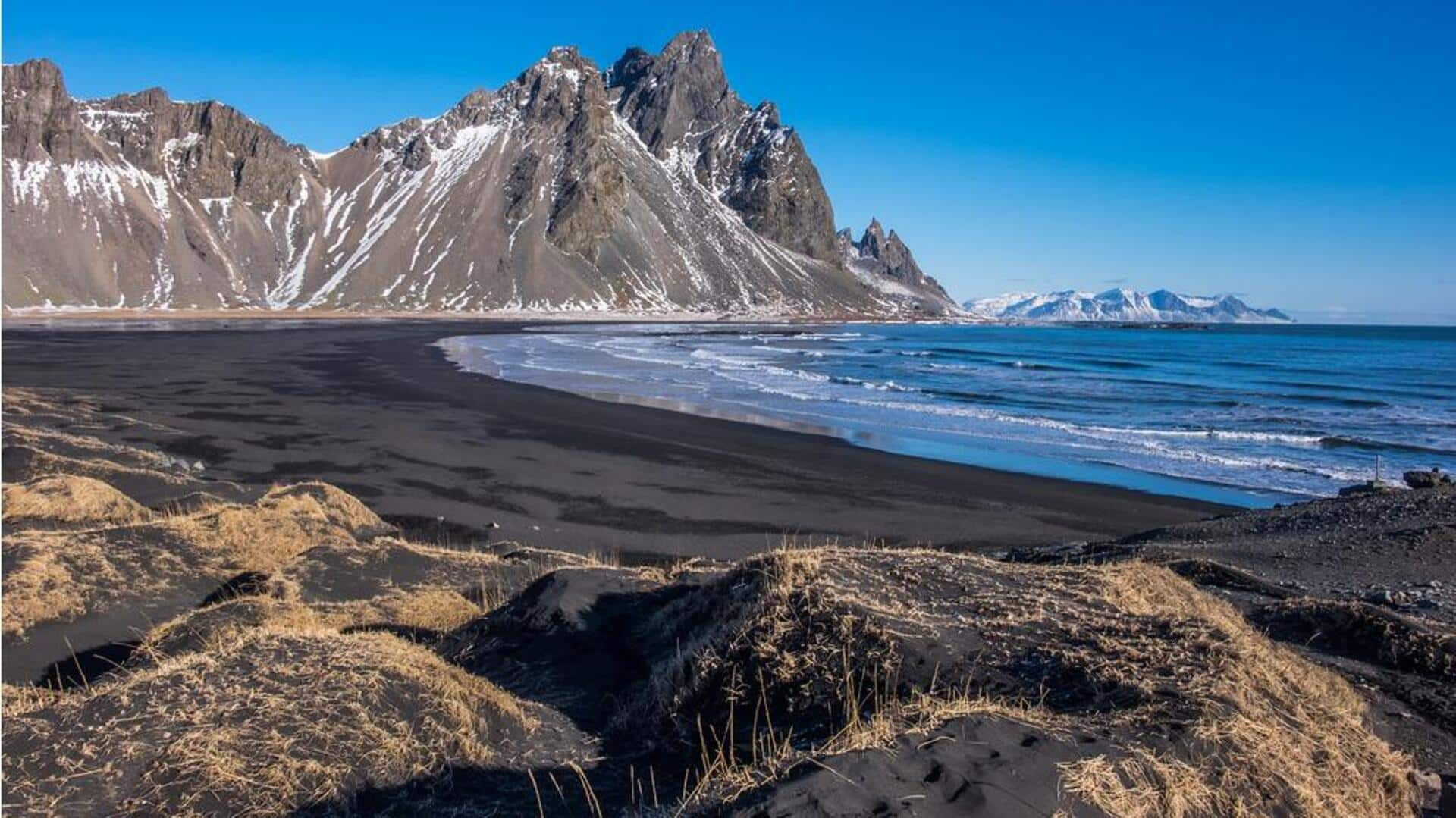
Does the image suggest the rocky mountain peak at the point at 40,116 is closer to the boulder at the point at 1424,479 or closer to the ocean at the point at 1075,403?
the ocean at the point at 1075,403

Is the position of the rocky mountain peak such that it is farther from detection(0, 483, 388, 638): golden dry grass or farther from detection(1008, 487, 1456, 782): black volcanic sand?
detection(1008, 487, 1456, 782): black volcanic sand

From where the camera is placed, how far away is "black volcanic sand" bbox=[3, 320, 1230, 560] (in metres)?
17.6

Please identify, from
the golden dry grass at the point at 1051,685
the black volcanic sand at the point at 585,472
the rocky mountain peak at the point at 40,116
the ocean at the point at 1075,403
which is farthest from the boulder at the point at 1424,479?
the rocky mountain peak at the point at 40,116

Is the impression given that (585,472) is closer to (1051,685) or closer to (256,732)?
(256,732)

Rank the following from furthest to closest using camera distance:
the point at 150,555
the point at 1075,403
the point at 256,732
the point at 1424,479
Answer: the point at 1075,403, the point at 1424,479, the point at 150,555, the point at 256,732

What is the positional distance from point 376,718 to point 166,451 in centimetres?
2102

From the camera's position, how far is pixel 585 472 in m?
22.4

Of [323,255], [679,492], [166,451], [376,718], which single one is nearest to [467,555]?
[376,718]

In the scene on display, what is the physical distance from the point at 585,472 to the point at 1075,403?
28455 millimetres

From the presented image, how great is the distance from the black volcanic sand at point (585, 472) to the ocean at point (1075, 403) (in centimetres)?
330

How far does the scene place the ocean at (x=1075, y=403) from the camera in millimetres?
26047

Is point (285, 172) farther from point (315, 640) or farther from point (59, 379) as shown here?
point (315, 640)

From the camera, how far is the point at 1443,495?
15.2 m

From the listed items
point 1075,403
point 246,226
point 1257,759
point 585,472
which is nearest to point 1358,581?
point 1257,759
